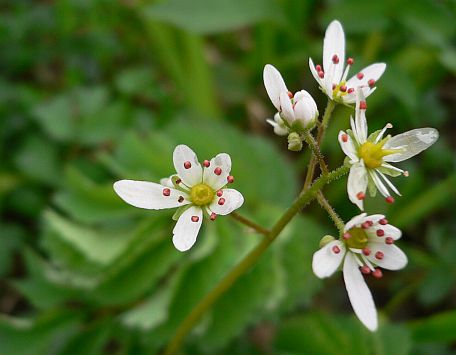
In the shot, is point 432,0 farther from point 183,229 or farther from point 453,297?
point 183,229

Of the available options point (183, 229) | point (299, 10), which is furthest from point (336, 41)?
point (299, 10)

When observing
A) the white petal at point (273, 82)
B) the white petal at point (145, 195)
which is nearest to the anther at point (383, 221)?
the white petal at point (273, 82)

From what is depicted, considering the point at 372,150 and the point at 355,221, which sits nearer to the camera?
the point at 355,221

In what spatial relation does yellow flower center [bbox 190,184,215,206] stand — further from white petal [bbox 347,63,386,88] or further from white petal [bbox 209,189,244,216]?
white petal [bbox 347,63,386,88]

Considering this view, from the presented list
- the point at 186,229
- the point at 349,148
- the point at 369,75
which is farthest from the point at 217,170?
the point at 369,75

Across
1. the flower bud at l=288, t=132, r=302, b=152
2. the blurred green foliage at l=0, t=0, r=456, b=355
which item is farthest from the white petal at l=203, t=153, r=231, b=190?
the blurred green foliage at l=0, t=0, r=456, b=355

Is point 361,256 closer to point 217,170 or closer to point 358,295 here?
point 358,295
